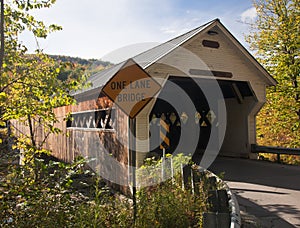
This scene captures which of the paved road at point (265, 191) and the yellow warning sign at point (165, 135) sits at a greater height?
the yellow warning sign at point (165, 135)

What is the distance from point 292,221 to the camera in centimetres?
408

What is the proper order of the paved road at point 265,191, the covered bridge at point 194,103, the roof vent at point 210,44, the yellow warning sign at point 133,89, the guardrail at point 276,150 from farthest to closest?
1. the guardrail at point 276,150
2. the roof vent at point 210,44
3. the covered bridge at point 194,103
4. the paved road at point 265,191
5. the yellow warning sign at point 133,89

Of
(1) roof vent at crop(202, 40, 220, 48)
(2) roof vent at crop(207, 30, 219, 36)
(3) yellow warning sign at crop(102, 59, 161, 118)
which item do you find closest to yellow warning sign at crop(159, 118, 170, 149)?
(3) yellow warning sign at crop(102, 59, 161, 118)

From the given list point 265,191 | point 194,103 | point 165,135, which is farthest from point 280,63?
point 265,191

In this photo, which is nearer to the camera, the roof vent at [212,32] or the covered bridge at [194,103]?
the covered bridge at [194,103]

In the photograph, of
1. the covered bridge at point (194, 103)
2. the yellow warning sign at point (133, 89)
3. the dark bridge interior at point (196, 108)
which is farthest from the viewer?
the dark bridge interior at point (196, 108)

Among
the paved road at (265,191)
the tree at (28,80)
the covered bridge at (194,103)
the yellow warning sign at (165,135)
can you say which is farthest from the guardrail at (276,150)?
the tree at (28,80)

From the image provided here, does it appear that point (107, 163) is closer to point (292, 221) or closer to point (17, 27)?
point (17, 27)

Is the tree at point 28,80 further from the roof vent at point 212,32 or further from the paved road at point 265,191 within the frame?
the roof vent at point 212,32

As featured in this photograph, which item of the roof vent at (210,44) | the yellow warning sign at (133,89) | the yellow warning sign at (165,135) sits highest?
the roof vent at (210,44)

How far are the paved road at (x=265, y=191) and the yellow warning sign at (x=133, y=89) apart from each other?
8.31 ft

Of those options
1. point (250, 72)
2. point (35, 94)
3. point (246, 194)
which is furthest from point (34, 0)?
point (250, 72)

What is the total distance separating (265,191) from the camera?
5.83 metres

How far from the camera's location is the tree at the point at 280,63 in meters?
12.9
